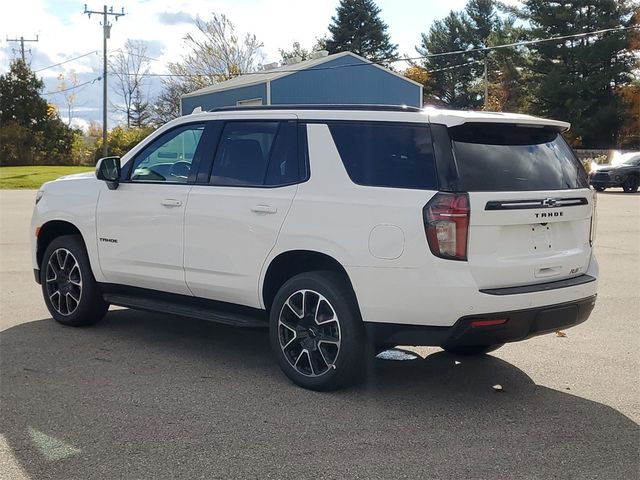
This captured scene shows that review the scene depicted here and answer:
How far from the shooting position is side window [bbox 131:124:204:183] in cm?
602

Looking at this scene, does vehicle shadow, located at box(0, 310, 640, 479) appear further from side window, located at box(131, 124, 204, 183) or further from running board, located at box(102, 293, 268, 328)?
side window, located at box(131, 124, 204, 183)

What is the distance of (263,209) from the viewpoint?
529 cm

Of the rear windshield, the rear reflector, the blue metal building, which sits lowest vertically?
the rear reflector

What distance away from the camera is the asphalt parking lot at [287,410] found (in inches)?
153

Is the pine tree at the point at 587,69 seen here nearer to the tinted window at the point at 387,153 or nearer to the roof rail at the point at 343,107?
the roof rail at the point at 343,107

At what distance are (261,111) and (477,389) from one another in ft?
8.51

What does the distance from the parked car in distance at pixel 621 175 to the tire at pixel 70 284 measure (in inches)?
1045

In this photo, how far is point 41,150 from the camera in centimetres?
5122

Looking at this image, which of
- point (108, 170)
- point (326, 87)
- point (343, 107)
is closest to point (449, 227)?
point (343, 107)

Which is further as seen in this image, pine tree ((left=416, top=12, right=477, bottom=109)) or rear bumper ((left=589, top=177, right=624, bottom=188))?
pine tree ((left=416, top=12, right=477, bottom=109))

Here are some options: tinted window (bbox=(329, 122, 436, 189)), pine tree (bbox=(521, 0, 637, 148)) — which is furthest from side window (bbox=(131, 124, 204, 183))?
pine tree (bbox=(521, 0, 637, 148))

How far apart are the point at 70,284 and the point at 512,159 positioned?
4.12 metres

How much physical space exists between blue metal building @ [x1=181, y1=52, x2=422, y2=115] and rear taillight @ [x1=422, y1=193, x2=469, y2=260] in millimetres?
28049

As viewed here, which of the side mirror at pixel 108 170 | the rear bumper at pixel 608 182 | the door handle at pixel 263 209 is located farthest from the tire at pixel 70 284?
the rear bumper at pixel 608 182
